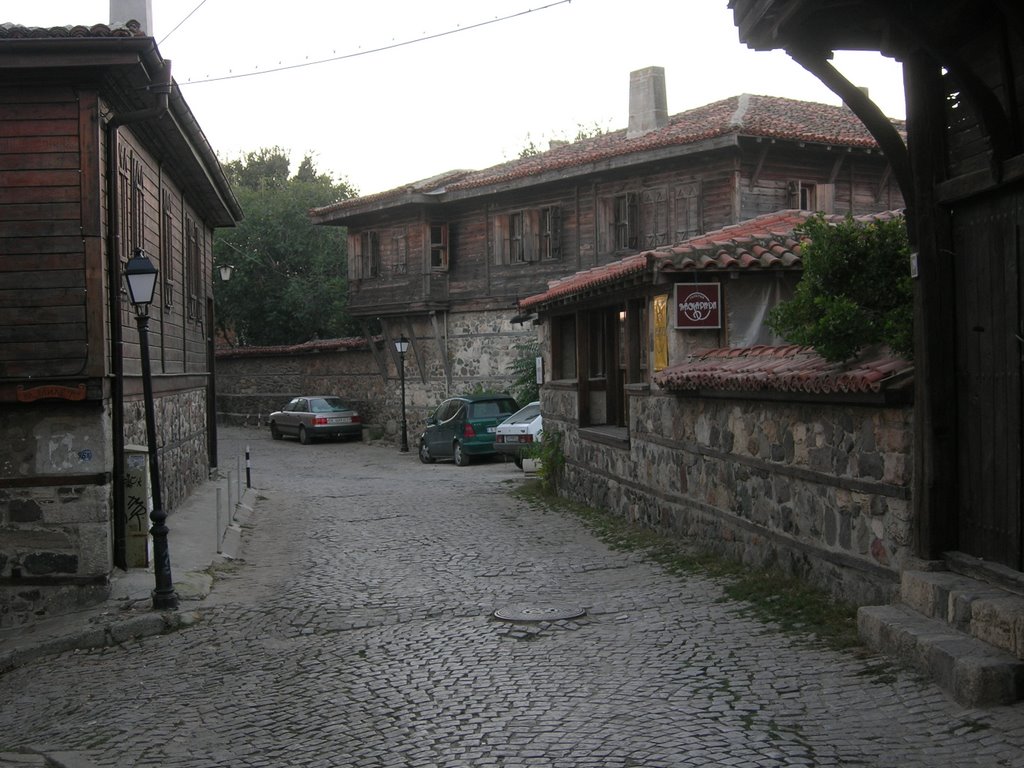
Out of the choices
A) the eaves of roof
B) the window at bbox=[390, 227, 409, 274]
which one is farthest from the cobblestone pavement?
the window at bbox=[390, 227, 409, 274]

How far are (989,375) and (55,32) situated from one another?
8.33m

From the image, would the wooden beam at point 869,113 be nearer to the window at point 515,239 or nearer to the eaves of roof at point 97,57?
the eaves of roof at point 97,57

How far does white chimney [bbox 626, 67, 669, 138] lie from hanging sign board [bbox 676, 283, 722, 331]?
642 inches

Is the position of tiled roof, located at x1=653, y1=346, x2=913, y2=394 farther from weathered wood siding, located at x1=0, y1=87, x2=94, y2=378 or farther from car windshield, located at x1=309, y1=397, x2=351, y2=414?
car windshield, located at x1=309, y1=397, x2=351, y2=414

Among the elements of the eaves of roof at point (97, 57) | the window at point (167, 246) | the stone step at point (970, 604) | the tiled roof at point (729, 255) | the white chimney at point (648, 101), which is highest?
the white chimney at point (648, 101)

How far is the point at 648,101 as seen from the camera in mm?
27609

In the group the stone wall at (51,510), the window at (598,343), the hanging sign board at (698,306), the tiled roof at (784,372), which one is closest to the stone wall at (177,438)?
the stone wall at (51,510)

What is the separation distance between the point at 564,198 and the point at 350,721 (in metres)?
22.6

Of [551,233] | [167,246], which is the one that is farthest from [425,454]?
[167,246]

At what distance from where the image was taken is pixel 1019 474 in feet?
19.3

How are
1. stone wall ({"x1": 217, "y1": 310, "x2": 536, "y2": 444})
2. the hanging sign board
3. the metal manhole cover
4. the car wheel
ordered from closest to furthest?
the metal manhole cover → the hanging sign board → the car wheel → stone wall ({"x1": 217, "y1": 310, "x2": 536, "y2": 444})

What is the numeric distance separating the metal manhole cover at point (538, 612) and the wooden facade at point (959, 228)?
303 centimetres

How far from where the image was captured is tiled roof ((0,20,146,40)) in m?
9.58

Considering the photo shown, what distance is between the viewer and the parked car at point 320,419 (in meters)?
34.2
